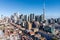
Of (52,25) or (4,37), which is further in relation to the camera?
(52,25)

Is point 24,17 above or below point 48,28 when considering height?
above

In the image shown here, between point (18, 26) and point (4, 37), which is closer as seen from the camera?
point (4, 37)

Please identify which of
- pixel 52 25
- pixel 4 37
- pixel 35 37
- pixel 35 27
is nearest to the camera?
pixel 4 37

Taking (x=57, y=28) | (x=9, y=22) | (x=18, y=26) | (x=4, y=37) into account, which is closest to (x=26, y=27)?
(x=18, y=26)

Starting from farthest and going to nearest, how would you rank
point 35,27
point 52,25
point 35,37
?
point 52,25 < point 35,27 < point 35,37

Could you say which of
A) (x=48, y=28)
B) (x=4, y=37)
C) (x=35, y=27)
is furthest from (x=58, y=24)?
(x=4, y=37)

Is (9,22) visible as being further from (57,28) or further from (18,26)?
(57,28)

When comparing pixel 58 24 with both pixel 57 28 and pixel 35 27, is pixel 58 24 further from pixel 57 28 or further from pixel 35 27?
pixel 35 27

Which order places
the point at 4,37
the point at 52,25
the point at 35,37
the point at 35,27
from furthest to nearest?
the point at 52,25 < the point at 35,27 < the point at 35,37 < the point at 4,37

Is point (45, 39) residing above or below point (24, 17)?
below
